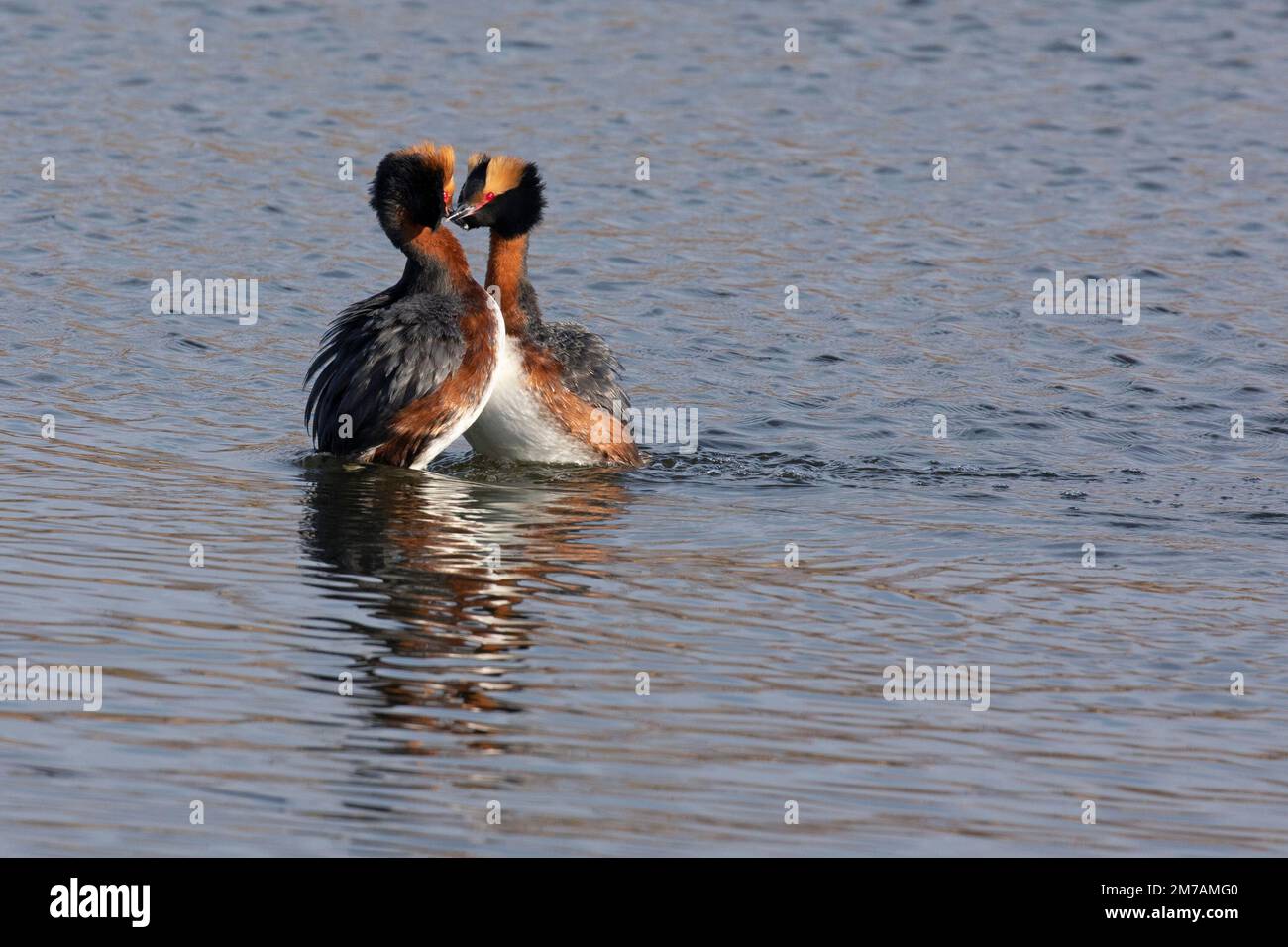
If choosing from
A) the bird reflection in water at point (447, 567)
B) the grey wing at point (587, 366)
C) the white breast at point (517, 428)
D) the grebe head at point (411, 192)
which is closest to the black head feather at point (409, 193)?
the grebe head at point (411, 192)

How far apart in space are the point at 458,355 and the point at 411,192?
1.18 metres

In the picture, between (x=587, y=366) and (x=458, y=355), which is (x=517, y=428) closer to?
(x=587, y=366)

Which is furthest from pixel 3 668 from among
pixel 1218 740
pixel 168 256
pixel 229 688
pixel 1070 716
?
pixel 168 256

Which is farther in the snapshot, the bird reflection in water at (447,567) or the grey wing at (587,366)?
the grey wing at (587,366)

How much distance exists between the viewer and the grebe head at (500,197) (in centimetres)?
1305

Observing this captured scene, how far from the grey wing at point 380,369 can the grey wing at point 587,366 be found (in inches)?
38.5

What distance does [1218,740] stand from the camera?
8227 millimetres

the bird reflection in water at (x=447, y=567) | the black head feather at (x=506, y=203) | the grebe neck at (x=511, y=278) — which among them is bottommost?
the bird reflection in water at (x=447, y=567)

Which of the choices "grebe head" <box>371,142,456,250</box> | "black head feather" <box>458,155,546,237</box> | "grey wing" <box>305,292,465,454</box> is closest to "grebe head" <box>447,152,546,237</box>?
"black head feather" <box>458,155,546,237</box>

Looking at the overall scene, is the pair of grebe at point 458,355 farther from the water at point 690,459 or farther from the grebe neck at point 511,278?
the water at point 690,459

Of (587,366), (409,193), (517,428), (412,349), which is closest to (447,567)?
(412,349)

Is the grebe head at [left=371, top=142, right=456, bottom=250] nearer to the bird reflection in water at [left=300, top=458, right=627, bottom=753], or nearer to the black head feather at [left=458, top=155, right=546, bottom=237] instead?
the black head feather at [left=458, top=155, right=546, bottom=237]

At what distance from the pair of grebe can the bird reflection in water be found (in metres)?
0.32

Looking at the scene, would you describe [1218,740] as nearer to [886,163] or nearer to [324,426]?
[324,426]
